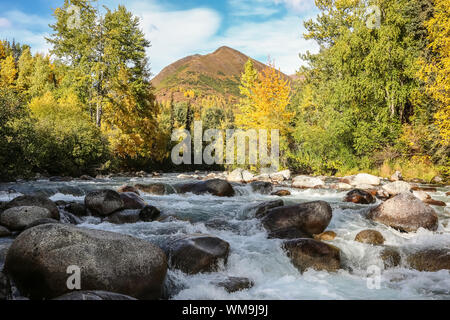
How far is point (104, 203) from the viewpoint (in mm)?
8672

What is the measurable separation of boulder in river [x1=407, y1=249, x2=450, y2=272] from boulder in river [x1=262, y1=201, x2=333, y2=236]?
192cm

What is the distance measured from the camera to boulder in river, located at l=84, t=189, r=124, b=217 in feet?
28.4

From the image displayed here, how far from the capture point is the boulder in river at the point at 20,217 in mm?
6598

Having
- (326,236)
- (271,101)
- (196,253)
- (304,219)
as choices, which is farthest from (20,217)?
(271,101)

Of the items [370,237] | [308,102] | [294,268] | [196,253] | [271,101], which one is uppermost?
[308,102]

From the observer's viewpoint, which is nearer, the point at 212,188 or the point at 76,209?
the point at 76,209

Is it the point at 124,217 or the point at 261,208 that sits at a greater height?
the point at 261,208

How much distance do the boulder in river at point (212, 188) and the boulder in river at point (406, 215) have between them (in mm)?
6500

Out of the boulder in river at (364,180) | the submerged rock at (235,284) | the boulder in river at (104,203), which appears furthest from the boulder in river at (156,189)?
the boulder in river at (364,180)

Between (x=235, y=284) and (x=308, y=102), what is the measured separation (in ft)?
91.2

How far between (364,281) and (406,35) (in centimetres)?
2055

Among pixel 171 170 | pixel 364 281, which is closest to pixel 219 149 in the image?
pixel 171 170

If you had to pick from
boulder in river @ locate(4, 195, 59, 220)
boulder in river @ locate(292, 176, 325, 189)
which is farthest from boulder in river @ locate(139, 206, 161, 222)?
boulder in river @ locate(292, 176, 325, 189)

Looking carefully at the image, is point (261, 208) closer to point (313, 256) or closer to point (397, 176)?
point (313, 256)
